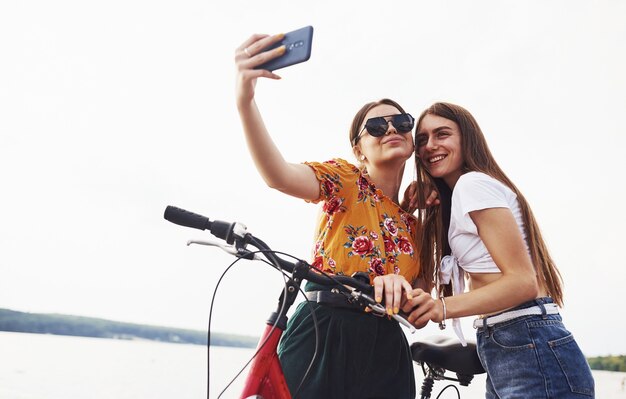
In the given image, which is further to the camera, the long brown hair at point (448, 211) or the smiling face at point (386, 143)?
the smiling face at point (386, 143)

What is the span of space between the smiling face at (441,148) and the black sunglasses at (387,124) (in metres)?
0.08

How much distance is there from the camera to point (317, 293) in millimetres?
2027

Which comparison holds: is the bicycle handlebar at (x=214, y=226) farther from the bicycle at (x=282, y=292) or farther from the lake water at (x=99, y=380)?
the lake water at (x=99, y=380)

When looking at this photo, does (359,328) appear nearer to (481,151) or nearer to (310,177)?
(310,177)

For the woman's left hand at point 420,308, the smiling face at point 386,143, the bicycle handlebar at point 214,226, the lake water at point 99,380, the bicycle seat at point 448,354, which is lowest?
the lake water at point 99,380

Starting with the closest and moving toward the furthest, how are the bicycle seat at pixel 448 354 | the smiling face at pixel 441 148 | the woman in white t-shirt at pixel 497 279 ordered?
1. the woman in white t-shirt at pixel 497 279
2. the smiling face at pixel 441 148
3. the bicycle seat at pixel 448 354

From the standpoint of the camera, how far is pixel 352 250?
2121 millimetres

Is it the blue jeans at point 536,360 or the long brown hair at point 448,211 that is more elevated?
the long brown hair at point 448,211

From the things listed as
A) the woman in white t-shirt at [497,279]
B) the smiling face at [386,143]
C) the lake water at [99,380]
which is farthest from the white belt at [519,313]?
the lake water at [99,380]

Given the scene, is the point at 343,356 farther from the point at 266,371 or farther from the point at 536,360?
the point at 536,360

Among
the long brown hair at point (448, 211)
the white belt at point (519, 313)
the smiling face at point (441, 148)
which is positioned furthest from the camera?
the smiling face at point (441, 148)

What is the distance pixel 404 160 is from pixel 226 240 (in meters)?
1.37

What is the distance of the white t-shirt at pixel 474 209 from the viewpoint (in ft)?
6.22

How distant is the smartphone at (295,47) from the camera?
4.47 ft
